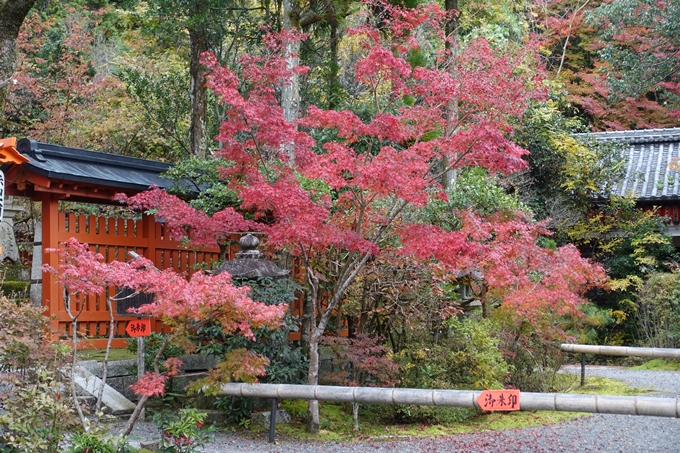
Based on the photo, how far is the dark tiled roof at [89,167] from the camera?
827 cm

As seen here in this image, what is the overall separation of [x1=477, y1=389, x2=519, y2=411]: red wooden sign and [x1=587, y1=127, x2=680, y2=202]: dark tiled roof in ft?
38.8

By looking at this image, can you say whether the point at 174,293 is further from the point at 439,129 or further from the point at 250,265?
the point at 439,129

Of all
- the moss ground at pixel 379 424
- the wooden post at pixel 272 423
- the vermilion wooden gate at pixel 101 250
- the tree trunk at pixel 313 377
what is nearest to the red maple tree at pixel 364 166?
the tree trunk at pixel 313 377

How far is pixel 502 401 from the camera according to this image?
5.81m

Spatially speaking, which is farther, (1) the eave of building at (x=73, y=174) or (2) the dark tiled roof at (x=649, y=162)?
(2) the dark tiled roof at (x=649, y=162)

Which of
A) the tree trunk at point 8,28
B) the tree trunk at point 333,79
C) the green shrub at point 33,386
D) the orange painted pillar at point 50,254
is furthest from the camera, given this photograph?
the tree trunk at point 333,79

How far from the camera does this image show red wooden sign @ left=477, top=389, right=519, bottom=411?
5797 mm

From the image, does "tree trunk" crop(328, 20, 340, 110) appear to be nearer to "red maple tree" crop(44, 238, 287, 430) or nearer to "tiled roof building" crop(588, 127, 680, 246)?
"tiled roof building" crop(588, 127, 680, 246)

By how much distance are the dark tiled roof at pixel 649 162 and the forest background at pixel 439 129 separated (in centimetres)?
47

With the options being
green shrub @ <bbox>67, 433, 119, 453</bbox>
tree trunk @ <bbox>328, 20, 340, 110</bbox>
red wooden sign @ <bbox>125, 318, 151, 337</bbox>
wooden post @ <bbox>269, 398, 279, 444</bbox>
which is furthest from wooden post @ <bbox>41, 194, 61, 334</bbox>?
tree trunk @ <bbox>328, 20, 340, 110</bbox>

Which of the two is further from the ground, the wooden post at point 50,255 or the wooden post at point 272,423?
the wooden post at point 50,255

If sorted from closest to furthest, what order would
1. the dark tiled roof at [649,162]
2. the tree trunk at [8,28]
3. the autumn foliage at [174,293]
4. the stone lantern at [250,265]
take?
the autumn foliage at [174,293]
the tree trunk at [8,28]
the stone lantern at [250,265]
the dark tiled roof at [649,162]

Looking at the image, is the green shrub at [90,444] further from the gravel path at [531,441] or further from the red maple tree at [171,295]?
the gravel path at [531,441]

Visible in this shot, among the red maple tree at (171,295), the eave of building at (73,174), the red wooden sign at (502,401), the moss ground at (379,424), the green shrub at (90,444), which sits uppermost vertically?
the eave of building at (73,174)
